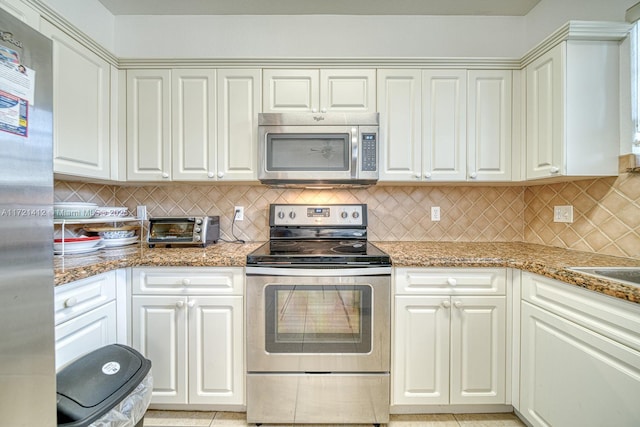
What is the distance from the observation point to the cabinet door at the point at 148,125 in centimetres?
180

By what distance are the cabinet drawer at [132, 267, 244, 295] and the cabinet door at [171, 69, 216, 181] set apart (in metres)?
0.64

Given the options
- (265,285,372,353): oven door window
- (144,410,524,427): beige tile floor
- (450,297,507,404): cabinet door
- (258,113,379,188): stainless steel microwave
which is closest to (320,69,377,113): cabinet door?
(258,113,379,188): stainless steel microwave

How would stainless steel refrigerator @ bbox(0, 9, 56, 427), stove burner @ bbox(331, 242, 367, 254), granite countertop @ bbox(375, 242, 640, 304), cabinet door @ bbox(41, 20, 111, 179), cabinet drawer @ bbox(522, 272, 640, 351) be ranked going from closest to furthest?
stainless steel refrigerator @ bbox(0, 9, 56, 427), cabinet drawer @ bbox(522, 272, 640, 351), granite countertop @ bbox(375, 242, 640, 304), cabinet door @ bbox(41, 20, 111, 179), stove burner @ bbox(331, 242, 367, 254)

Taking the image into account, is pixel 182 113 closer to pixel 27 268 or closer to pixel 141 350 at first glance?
pixel 27 268

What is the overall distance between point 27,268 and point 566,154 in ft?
7.71

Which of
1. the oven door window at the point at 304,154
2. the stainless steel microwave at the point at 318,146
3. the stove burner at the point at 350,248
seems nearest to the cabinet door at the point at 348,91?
the stainless steel microwave at the point at 318,146

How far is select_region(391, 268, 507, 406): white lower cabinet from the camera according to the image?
1499 mm

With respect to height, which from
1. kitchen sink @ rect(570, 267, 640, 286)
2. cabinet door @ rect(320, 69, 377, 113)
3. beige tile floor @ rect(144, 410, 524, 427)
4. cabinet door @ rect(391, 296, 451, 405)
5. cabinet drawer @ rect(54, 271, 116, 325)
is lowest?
beige tile floor @ rect(144, 410, 524, 427)

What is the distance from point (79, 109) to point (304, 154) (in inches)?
51.2

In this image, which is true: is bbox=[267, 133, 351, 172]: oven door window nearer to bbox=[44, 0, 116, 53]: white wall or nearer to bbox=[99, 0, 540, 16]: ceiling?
bbox=[99, 0, 540, 16]: ceiling

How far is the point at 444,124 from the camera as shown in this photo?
5.93 feet

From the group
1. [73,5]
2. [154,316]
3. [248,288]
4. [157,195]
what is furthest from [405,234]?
[73,5]

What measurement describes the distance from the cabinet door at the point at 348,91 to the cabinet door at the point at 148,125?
1.03m

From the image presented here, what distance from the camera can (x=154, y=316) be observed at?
150 cm
